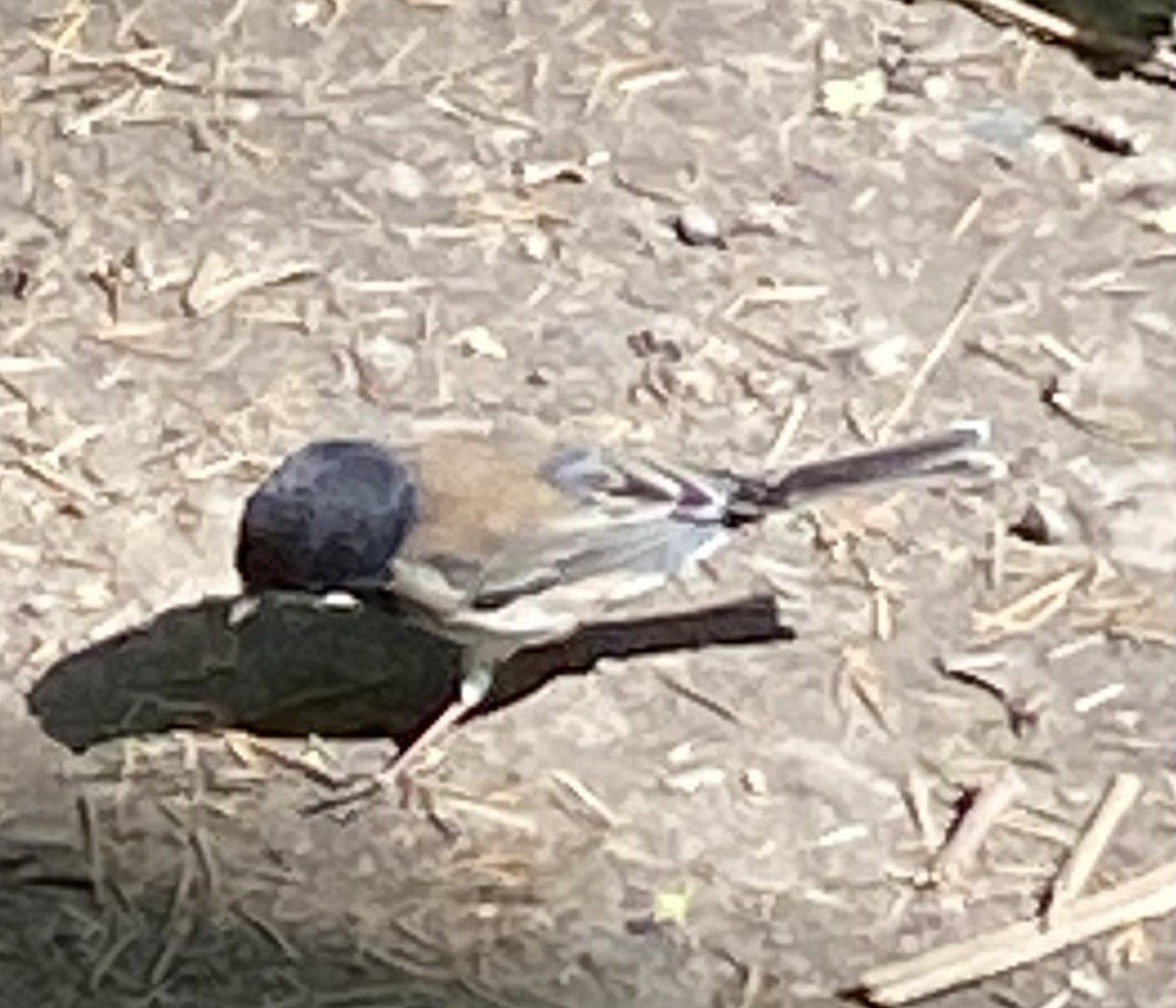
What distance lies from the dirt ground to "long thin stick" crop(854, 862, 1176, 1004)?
0.02m

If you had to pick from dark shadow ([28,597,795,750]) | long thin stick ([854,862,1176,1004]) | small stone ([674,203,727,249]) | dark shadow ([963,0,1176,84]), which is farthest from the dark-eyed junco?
dark shadow ([963,0,1176,84])

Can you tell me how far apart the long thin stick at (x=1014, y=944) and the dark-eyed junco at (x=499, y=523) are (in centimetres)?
67

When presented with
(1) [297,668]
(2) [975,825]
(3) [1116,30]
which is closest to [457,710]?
(1) [297,668]

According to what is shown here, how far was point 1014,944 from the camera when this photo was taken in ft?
14.5

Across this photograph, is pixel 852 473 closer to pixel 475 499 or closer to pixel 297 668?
pixel 475 499

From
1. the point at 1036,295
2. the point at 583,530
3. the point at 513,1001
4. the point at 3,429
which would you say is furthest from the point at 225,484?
the point at 1036,295

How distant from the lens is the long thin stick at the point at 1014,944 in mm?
A: 4375

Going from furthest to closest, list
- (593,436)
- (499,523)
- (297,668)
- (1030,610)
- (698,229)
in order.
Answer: (698,229) → (593,436) → (1030,610) → (297,668) → (499,523)

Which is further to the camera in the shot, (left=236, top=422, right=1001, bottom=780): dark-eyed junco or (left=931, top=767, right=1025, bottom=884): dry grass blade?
(left=931, top=767, right=1025, bottom=884): dry grass blade

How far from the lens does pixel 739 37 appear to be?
6.00 metres

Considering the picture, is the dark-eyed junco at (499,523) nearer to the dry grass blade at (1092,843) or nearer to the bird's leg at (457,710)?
the bird's leg at (457,710)

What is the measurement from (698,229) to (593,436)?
576mm

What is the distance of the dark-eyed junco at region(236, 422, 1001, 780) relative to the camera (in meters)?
4.38

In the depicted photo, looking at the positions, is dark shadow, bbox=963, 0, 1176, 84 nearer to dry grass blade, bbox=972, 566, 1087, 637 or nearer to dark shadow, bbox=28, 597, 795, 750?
dry grass blade, bbox=972, 566, 1087, 637
